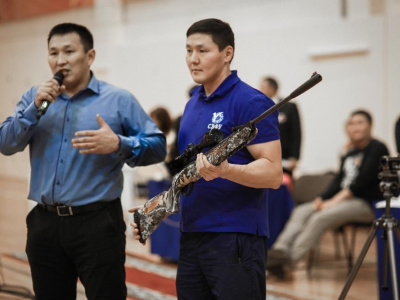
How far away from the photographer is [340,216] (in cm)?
622

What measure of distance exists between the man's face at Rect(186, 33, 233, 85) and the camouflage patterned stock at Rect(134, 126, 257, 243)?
37 centimetres

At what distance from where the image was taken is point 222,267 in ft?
8.77

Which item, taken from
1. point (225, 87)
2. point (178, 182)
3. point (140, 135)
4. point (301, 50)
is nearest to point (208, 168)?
point (178, 182)

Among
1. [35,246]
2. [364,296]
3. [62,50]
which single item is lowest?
[364,296]

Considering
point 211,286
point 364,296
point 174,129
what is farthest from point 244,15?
point 211,286

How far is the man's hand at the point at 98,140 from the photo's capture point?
292cm

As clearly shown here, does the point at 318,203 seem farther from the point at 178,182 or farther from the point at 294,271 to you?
the point at 178,182

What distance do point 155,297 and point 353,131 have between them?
99.7 inches

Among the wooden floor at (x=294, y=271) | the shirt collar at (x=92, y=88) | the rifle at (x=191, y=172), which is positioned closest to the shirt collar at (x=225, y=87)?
the rifle at (x=191, y=172)

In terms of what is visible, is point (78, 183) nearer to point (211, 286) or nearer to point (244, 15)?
point (211, 286)

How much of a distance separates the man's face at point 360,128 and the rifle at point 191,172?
389 centimetres

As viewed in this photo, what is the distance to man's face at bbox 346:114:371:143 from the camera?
252 inches

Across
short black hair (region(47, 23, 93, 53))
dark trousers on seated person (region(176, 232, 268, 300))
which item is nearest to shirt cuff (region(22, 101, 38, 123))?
short black hair (region(47, 23, 93, 53))

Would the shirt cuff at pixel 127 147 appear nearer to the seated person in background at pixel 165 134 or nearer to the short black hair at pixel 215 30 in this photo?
the short black hair at pixel 215 30
